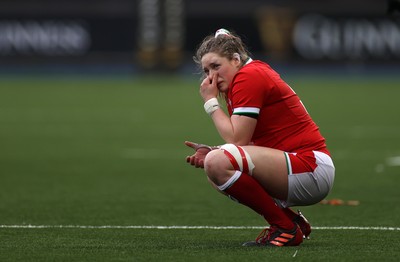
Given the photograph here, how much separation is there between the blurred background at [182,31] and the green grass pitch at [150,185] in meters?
5.66

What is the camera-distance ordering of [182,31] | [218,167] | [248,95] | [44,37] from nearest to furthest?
[218,167], [248,95], [182,31], [44,37]

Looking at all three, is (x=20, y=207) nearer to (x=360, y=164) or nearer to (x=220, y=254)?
(x=220, y=254)

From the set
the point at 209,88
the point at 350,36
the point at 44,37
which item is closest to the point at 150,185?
the point at 209,88

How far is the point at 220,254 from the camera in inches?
241

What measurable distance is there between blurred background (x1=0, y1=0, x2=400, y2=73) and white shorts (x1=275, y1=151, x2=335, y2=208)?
21.6 m

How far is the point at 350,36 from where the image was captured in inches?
1111

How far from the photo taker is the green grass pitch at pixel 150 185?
6.40 metres

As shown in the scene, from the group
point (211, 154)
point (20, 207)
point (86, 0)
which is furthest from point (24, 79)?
point (211, 154)

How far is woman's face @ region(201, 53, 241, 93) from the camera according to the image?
6545 mm

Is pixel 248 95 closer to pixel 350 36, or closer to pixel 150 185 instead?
pixel 150 185

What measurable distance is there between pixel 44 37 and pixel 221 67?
2330 centimetres

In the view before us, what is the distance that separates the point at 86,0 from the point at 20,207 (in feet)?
70.4

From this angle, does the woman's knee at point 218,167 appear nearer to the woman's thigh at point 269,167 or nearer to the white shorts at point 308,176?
the woman's thigh at point 269,167

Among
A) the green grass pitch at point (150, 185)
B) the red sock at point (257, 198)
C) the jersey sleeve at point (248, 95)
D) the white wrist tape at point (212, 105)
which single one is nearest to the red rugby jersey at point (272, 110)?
the jersey sleeve at point (248, 95)
